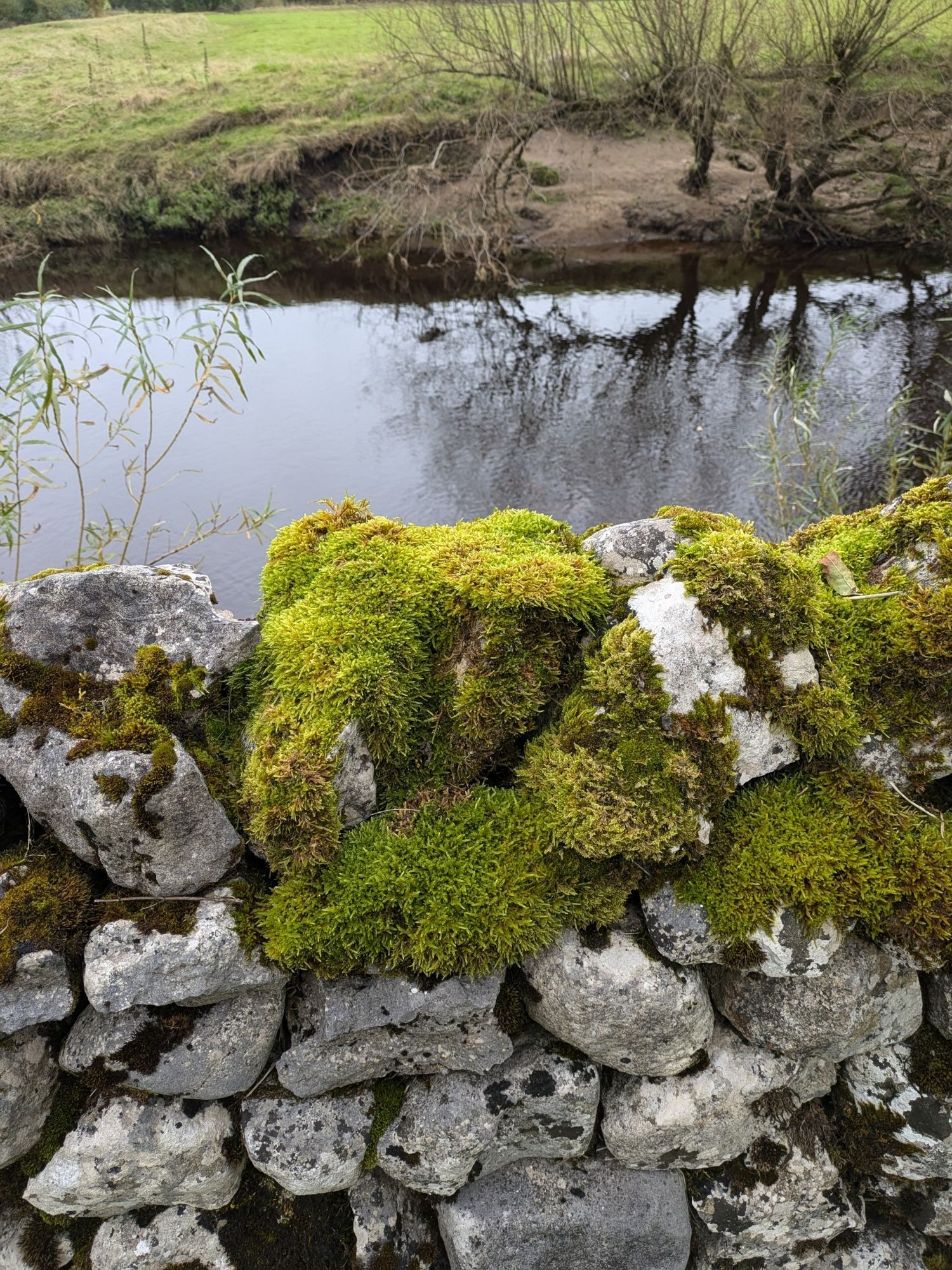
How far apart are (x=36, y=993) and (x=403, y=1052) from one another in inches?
Result: 49.4

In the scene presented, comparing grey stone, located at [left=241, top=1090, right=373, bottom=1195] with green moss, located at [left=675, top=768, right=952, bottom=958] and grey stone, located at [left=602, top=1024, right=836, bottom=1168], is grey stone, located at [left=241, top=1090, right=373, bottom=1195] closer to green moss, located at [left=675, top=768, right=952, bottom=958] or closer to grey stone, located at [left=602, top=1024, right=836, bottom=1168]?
grey stone, located at [left=602, top=1024, right=836, bottom=1168]

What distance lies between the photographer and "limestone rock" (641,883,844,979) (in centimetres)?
262

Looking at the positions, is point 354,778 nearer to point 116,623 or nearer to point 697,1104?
point 116,623

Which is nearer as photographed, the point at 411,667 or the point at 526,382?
the point at 411,667

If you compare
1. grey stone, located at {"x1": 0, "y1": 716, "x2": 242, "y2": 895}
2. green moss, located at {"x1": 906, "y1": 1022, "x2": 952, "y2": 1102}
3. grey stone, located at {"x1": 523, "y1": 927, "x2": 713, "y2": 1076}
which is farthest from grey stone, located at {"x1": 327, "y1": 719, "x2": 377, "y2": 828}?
green moss, located at {"x1": 906, "y1": 1022, "x2": 952, "y2": 1102}

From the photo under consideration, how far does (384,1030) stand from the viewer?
278 cm

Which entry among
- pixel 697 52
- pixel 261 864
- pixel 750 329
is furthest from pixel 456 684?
pixel 697 52

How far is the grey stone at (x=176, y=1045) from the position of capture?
2701 mm

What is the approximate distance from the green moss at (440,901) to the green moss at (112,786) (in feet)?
2.00

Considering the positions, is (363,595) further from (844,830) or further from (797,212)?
(797,212)

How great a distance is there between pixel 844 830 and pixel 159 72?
113ft

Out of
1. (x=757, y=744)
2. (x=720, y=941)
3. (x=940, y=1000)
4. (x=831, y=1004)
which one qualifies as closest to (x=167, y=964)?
(x=720, y=941)

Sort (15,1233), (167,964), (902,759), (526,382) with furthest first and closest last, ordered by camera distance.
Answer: (526,382) → (15,1233) → (902,759) → (167,964)

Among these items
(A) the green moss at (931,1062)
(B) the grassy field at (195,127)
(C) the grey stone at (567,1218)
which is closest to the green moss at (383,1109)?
(C) the grey stone at (567,1218)
